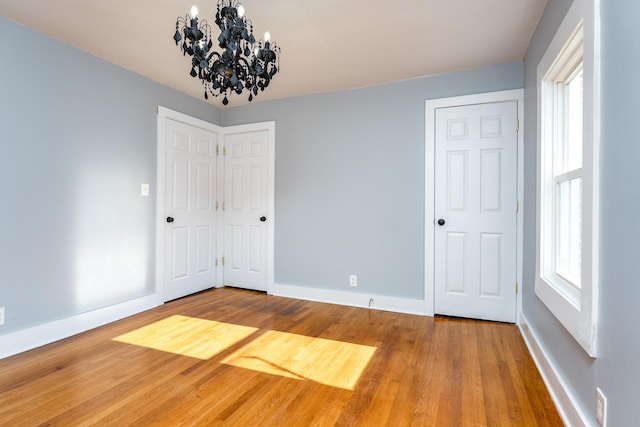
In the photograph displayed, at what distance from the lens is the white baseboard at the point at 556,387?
1.47 meters

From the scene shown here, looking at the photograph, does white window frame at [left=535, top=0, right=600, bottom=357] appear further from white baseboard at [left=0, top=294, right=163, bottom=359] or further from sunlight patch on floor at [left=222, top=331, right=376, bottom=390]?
white baseboard at [left=0, top=294, right=163, bottom=359]

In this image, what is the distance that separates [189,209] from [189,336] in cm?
168

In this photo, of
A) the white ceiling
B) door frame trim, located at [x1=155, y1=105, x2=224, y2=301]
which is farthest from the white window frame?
door frame trim, located at [x1=155, y1=105, x2=224, y2=301]

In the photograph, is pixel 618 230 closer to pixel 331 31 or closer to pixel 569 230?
pixel 569 230

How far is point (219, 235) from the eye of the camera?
4336 millimetres

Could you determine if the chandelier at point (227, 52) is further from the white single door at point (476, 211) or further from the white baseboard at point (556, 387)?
the white baseboard at point (556, 387)

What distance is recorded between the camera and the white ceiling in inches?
85.5

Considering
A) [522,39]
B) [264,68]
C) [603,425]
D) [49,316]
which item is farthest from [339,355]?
[522,39]

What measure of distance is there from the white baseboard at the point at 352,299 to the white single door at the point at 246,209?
1.17ft

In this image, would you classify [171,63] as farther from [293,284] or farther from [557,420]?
[557,420]

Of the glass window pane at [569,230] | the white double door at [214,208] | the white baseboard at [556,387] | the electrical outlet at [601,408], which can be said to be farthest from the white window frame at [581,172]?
the white double door at [214,208]

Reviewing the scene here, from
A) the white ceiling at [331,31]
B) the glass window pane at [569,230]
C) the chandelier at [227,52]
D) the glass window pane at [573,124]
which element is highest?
the white ceiling at [331,31]

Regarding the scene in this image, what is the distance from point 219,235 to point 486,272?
3231 millimetres

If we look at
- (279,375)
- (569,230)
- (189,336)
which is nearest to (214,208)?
(189,336)
